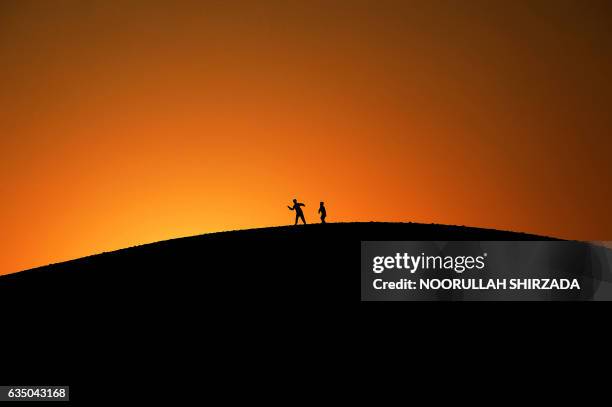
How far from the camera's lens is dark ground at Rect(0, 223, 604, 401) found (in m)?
16.1

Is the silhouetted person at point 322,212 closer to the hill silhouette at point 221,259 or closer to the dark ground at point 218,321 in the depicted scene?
the hill silhouette at point 221,259

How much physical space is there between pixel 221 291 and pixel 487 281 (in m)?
8.17

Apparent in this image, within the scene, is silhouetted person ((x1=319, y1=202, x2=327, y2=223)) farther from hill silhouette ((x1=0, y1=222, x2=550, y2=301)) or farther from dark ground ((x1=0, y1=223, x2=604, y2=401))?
dark ground ((x1=0, y1=223, x2=604, y2=401))

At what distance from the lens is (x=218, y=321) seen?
1909cm

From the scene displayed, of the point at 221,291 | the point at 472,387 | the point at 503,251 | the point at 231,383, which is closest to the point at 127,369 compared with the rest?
the point at 231,383

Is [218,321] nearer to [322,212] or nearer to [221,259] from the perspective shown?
[221,259]

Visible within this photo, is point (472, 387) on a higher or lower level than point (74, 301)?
lower

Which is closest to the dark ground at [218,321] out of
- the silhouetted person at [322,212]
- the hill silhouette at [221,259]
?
the hill silhouette at [221,259]

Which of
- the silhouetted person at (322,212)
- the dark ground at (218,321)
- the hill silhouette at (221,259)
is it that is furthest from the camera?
the silhouetted person at (322,212)

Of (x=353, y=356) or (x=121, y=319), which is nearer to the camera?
(x=353, y=356)

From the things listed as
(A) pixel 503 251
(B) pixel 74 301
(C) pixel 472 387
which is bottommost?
(C) pixel 472 387

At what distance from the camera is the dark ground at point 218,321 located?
633 inches

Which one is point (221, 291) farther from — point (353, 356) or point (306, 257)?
point (353, 356)

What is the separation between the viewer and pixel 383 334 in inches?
720
